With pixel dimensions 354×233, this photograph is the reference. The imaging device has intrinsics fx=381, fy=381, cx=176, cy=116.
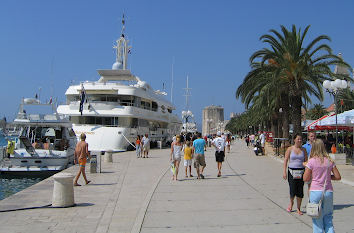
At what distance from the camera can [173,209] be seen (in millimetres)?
7562

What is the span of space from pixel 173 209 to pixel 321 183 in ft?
10.9

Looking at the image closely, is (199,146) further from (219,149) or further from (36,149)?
(36,149)

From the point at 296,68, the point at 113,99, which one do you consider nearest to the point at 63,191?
the point at 296,68

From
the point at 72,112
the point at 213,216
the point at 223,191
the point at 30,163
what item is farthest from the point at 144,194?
the point at 72,112

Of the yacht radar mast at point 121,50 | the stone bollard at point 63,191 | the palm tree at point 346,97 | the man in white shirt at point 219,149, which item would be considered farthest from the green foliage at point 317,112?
the stone bollard at point 63,191

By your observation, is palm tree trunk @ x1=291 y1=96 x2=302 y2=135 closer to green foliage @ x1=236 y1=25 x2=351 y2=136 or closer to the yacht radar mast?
green foliage @ x1=236 y1=25 x2=351 y2=136

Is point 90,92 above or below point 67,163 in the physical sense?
above

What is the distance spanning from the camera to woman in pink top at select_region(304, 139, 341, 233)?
16.1ft

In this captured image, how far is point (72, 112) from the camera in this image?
31609mm

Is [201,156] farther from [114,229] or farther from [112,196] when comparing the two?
[114,229]

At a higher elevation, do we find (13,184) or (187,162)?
(187,162)

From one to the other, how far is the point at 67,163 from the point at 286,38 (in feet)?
46.2

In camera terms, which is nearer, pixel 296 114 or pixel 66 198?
pixel 66 198

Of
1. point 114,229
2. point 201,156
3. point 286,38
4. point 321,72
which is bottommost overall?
point 114,229
